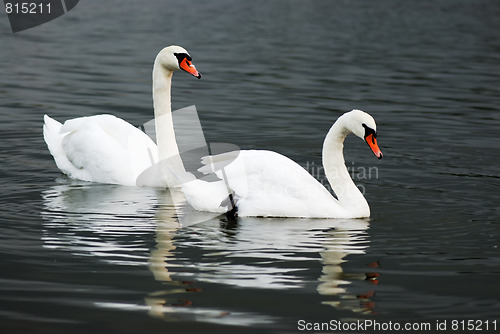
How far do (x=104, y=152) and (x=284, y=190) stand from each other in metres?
2.66

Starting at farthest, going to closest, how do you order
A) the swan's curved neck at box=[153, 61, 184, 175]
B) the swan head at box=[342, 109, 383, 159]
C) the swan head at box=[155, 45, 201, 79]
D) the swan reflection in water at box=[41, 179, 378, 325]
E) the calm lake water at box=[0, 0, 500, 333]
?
the swan's curved neck at box=[153, 61, 184, 175], the swan head at box=[155, 45, 201, 79], the swan head at box=[342, 109, 383, 159], the swan reflection in water at box=[41, 179, 378, 325], the calm lake water at box=[0, 0, 500, 333]

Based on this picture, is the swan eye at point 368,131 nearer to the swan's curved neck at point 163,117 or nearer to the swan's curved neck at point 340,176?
the swan's curved neck at point 340,176

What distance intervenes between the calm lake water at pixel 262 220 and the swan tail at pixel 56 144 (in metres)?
0.17

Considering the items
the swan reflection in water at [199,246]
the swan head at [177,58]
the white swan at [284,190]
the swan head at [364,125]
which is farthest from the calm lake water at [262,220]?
the swan head at [177,58]

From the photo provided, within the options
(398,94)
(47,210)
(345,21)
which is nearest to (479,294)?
(47,210)

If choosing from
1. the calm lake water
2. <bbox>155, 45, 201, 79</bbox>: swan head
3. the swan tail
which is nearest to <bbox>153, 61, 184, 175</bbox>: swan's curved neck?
<bbox>155, 45, 201, 79</bbox>: swan head

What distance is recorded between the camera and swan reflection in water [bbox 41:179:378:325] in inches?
271

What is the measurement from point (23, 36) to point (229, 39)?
5.82 meters

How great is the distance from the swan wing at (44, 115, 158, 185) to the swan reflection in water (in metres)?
0.52

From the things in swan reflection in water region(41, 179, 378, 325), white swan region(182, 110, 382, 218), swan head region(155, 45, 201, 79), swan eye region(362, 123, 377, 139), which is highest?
swan head region(155, 45, 201, 79)

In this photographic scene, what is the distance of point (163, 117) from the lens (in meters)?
11.1

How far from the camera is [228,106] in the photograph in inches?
639

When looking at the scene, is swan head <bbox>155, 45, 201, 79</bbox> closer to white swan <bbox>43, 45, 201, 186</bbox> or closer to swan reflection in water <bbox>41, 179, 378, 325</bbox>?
white swan <bbox>43, 45, 201, 186</bbox>

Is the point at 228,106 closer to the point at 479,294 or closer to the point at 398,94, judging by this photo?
the point at 398,94
